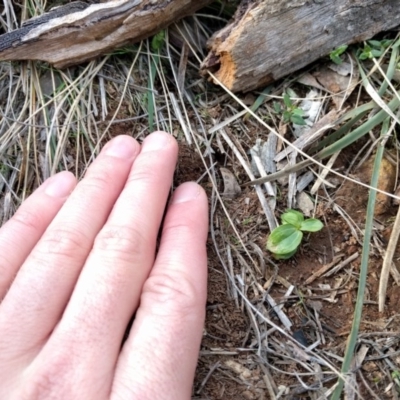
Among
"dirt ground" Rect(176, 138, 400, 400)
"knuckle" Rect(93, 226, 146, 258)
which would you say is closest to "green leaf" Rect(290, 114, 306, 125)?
"dirt ground" Rect(176, 138, 400, 400)

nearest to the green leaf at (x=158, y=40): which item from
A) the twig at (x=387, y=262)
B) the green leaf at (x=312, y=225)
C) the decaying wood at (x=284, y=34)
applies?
the decaying wood at (x=284, y=34)

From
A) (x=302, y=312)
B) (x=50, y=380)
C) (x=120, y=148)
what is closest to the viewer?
(x=50, y=380)

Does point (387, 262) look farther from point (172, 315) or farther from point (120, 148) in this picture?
point (120, 148)

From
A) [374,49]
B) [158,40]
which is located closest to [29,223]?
[158,40]

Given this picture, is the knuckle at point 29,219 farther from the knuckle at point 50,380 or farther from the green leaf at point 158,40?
the green leaf at point 158,40

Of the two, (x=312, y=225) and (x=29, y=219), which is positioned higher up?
(x=29, y=219)

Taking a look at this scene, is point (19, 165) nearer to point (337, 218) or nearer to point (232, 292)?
point (232, 292)
